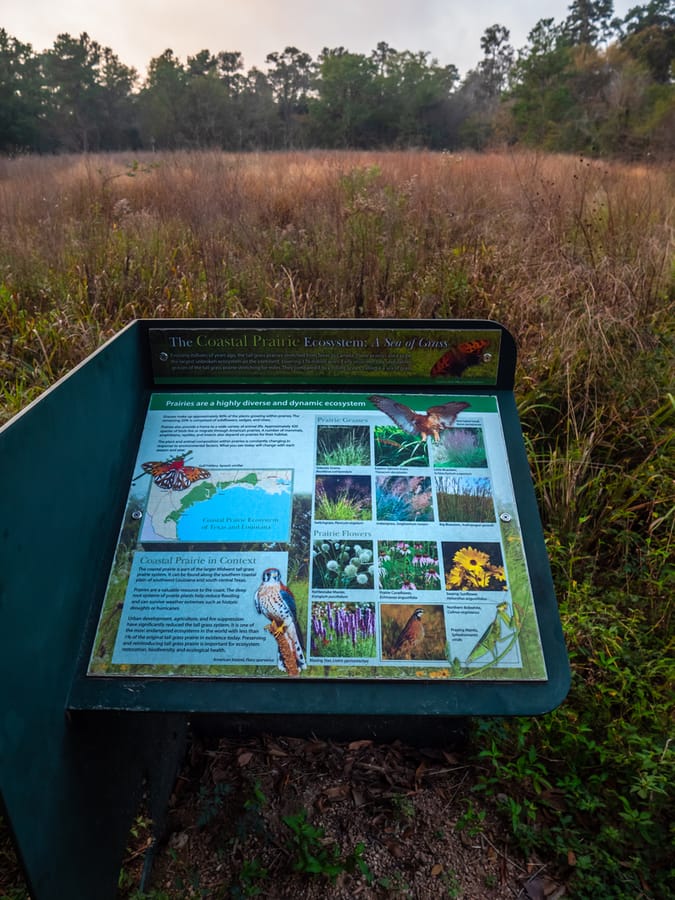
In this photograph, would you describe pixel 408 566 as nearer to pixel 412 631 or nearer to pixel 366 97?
pixel 412 631

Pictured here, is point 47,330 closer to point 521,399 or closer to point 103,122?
point 521,399

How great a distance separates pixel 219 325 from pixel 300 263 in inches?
115

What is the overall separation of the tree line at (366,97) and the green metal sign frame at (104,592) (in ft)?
29.1

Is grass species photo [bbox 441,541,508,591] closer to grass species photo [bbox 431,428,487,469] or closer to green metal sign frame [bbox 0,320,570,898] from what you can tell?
green metal sign frame [bbox 0,320,570,898]

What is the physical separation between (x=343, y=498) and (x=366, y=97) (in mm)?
28439

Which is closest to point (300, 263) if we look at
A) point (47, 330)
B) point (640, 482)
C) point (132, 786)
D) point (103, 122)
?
point (47, 330)

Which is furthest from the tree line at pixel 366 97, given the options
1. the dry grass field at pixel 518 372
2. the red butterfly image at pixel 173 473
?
the red butterfly image at pixel 173 473

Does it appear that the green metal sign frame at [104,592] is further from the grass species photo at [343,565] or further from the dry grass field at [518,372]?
the dry grass field at [518,372]

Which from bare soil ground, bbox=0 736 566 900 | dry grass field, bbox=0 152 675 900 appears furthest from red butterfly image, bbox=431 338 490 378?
bare soil ground, bbox=0 736 566 900

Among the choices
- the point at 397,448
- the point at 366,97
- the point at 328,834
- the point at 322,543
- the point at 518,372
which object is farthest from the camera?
the point at 366,97

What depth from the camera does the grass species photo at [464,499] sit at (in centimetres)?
148

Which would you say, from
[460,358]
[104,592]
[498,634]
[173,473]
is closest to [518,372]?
[460,358]

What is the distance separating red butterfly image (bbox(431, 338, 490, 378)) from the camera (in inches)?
63.6

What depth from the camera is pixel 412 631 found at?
1332 mm
